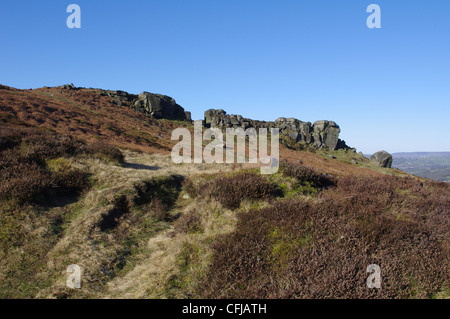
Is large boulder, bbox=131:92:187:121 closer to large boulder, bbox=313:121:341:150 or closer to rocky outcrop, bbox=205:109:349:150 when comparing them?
rocky outcrop, bbox=205:109:349:150

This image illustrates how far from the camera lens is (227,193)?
8.44m

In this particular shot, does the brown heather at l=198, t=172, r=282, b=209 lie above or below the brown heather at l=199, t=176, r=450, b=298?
above

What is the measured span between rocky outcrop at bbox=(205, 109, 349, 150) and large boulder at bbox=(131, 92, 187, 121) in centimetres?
846

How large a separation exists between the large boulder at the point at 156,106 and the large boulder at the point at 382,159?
44.4 metres

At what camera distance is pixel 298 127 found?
63938mm

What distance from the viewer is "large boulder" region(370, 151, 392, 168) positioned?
49.5 metres

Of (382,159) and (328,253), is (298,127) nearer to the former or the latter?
(382,159)

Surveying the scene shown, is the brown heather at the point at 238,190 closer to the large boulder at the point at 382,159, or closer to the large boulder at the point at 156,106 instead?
the large boulder at the point at 382,159

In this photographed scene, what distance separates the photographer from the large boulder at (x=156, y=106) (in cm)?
6038

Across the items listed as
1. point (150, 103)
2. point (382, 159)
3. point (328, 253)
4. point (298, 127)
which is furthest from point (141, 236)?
point (298, 127)

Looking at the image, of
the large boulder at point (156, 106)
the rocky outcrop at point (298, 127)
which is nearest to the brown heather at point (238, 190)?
the rocky outcrop at point (298, 127)

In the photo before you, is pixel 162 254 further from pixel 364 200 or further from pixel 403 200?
pixel 403 200

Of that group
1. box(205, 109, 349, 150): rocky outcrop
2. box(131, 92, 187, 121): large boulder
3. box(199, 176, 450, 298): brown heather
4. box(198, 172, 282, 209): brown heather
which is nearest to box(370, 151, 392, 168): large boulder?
box(205, 109, 349, 150): rocky outcrop

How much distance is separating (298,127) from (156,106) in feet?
115
